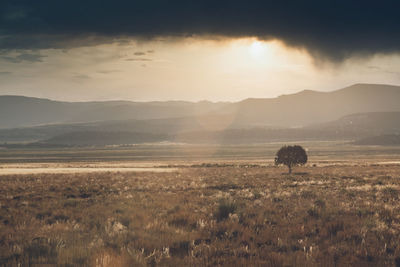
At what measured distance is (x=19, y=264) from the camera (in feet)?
21.9

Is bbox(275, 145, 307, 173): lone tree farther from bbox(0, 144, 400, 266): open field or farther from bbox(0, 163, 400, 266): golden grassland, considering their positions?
bbox(0, 144, 400, 266): open field

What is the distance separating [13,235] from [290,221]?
8599 mm

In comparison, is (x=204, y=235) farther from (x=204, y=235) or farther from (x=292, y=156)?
(x=292, y=156)

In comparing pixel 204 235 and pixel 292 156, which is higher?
pixel 204 235

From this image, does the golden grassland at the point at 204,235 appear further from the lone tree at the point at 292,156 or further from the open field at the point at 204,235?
the lone tree at the point at 292,156

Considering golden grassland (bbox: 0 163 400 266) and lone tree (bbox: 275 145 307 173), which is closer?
golden grassland (bbox: 0 163 400 266)

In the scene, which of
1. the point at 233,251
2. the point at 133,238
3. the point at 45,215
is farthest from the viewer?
the point at 45,215

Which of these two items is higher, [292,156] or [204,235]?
[204,235]

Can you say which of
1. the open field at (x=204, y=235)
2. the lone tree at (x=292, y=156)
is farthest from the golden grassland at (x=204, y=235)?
the lone tree at (x=292, y=156)

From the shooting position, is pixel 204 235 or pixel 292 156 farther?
pixel 292 156

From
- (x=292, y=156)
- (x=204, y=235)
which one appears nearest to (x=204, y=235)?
(x=204, y=235)

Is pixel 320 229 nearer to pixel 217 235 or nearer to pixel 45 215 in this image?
pixel 217 235

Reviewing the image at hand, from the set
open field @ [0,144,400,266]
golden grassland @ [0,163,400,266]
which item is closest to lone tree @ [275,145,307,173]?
golden grassland @ [0,163,400,266]

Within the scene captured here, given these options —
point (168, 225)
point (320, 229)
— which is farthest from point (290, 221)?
point (168, 225)
